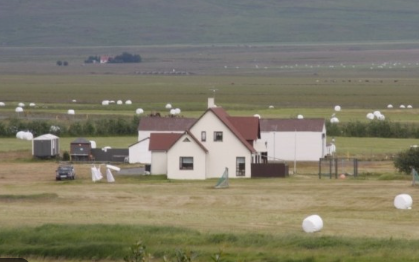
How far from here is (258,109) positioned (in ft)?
327

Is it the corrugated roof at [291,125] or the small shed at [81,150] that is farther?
the corrugated roof at [291,125]

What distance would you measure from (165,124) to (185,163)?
9.38 meters

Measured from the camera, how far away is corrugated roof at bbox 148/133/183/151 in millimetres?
56812

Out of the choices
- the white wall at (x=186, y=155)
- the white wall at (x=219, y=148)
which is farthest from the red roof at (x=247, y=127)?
the white wall at (x=186, y=155)

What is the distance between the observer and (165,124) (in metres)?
64.4

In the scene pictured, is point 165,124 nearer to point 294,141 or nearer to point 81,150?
point 81,150

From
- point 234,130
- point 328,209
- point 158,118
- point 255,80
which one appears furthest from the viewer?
point 255,80

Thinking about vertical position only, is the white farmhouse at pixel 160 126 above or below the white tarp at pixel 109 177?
above

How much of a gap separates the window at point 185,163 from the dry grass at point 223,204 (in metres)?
2.20

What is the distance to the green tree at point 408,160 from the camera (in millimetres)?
52812

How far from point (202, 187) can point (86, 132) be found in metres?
28.6

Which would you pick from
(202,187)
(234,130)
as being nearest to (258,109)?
(234,130)

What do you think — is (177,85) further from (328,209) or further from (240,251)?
(240,251)

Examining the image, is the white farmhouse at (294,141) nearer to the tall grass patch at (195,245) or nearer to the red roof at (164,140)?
the red roof at (164,140)
